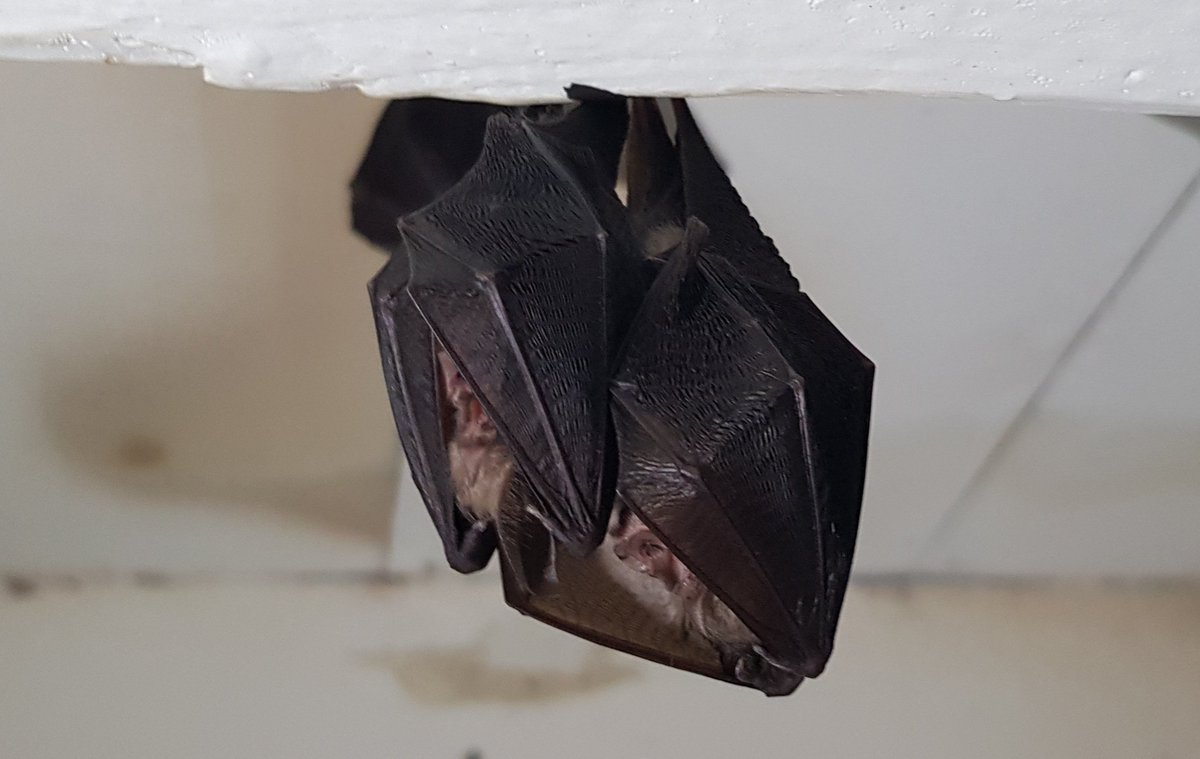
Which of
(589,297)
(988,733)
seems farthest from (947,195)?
(988,733)

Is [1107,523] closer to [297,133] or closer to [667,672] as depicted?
[667,672]

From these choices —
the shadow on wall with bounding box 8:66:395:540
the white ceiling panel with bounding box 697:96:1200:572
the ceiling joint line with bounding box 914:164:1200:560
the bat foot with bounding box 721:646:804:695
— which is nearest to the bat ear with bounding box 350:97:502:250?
the shadow on wall with bounding box 8:66:395:540

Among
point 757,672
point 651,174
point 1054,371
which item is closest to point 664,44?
point 651,174

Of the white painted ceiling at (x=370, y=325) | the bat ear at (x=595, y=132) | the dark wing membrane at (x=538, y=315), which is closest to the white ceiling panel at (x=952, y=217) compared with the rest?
the white painted ceiling at (x=370, y=325)

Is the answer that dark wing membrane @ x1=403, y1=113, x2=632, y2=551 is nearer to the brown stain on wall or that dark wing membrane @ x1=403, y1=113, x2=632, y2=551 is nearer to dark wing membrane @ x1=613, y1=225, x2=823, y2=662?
dark wing membrane @ x1=613, y1=225, x2=823, y2=662

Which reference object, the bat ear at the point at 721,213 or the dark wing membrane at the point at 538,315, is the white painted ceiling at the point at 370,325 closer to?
the bat ear at the point at 721,213

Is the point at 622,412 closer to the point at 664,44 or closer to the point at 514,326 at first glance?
the point at 514,326
